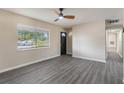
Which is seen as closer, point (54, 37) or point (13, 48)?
point (13, 48)

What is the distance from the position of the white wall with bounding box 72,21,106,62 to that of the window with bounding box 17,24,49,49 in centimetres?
217

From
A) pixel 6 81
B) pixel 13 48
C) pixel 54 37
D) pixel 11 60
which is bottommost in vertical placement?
pixel 6 81

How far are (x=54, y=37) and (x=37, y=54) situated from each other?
2072 millimetres

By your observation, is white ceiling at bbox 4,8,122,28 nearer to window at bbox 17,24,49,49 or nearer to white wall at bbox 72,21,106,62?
window at bbox 17,24,49,49

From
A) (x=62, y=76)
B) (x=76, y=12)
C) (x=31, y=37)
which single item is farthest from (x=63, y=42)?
(x=62, y=76)

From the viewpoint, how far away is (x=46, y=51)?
233 inches

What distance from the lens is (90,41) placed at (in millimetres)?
5770

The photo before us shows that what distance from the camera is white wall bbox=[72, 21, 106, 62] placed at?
17.1 feet

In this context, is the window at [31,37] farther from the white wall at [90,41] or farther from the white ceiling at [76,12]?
the white wall at [90,41]

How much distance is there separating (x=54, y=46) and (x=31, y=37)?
2183 millimetres

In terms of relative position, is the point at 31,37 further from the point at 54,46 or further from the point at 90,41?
the point at 90,41
